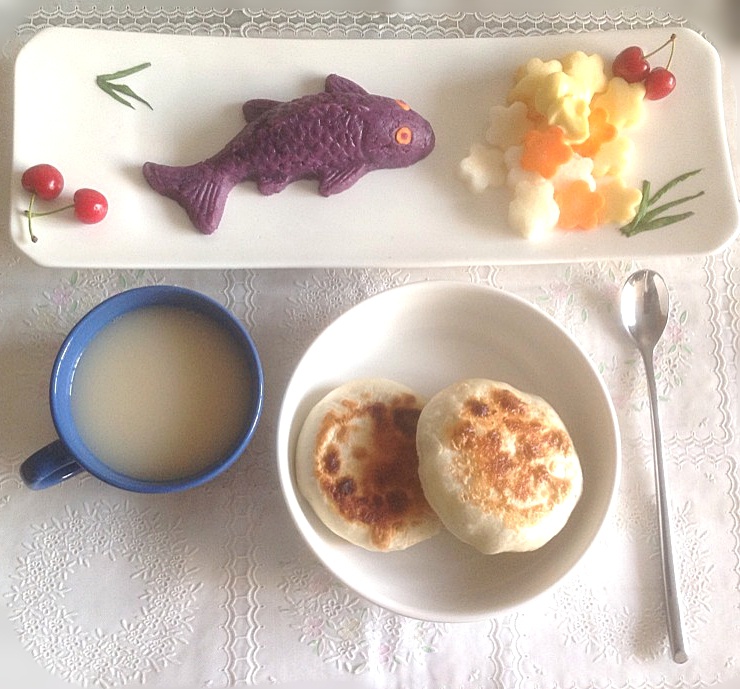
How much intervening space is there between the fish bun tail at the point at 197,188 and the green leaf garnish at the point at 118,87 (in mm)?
106

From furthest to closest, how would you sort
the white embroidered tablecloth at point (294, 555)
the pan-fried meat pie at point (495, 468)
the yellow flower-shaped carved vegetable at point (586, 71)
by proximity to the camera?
the yellow flower-shaped carved vegetable at point (586, 71) < the white embroidered tablecloth at point (294, 555) < the pan-fried meat pie at point (495, 468)

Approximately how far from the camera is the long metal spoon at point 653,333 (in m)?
0.97

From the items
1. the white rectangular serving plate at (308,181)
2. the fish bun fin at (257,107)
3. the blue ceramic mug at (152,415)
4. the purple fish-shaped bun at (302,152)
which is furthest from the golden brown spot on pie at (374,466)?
the fish bun fin at (257,107)

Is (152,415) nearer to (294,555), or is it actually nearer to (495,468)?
(294,555)

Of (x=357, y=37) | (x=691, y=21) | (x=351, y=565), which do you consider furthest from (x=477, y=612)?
(x=691, y=21)

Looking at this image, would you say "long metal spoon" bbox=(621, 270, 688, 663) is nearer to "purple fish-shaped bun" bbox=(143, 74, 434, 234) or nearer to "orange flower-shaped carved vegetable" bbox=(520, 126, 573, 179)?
"orange flower-shaped carved vegetable" bbox=(520, 126, 573, 179)

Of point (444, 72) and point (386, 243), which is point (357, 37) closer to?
point (444, 72)

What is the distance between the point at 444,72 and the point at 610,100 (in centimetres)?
25

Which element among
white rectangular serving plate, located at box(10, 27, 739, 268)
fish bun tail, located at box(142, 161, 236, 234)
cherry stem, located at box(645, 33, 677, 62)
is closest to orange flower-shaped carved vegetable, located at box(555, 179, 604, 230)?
white rectangular serving plate, located at box(10, 27, 739, 268)

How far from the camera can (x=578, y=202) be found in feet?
3.33

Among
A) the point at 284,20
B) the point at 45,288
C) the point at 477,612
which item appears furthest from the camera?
the point at 284,20

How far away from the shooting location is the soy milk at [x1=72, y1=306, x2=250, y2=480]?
2.93 feet

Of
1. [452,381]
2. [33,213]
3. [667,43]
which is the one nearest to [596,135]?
[667,43]

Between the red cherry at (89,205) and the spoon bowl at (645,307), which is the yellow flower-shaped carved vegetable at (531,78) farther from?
the red cherry at (89,205)
